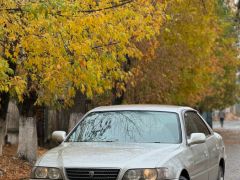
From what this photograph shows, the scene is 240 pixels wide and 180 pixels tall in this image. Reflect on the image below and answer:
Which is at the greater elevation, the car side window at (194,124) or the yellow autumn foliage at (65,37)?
the yellow autumn foliage at (65,37)

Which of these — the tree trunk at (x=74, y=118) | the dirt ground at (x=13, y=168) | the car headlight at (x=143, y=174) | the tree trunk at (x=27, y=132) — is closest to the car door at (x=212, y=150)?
the car headlight at (x=143, y=174)

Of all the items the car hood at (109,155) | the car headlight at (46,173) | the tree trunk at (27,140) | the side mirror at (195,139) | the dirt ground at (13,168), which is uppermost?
the side mirror at (195,139)

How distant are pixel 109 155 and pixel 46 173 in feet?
2.63

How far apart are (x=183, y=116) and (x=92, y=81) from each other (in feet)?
10.1

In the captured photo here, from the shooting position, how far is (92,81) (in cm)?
1172

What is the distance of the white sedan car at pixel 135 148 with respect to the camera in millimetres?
7320

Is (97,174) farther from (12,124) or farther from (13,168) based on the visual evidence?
(12,124)

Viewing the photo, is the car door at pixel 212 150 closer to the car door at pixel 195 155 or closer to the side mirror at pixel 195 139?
the car door at pixel 195 155

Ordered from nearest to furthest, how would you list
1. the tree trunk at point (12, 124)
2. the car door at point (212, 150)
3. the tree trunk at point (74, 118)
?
the car door at point (212, 150)
the tree trunk at point (74, 118)
the tree trunk at point (12, 124)

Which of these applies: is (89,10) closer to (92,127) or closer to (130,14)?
(130,14)

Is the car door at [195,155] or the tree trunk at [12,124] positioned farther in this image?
the tree trunk at [12,124]

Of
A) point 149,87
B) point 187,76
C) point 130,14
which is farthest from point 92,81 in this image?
point 187,76

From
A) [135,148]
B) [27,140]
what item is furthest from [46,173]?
[27,140]

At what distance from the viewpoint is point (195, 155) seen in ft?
28.3
